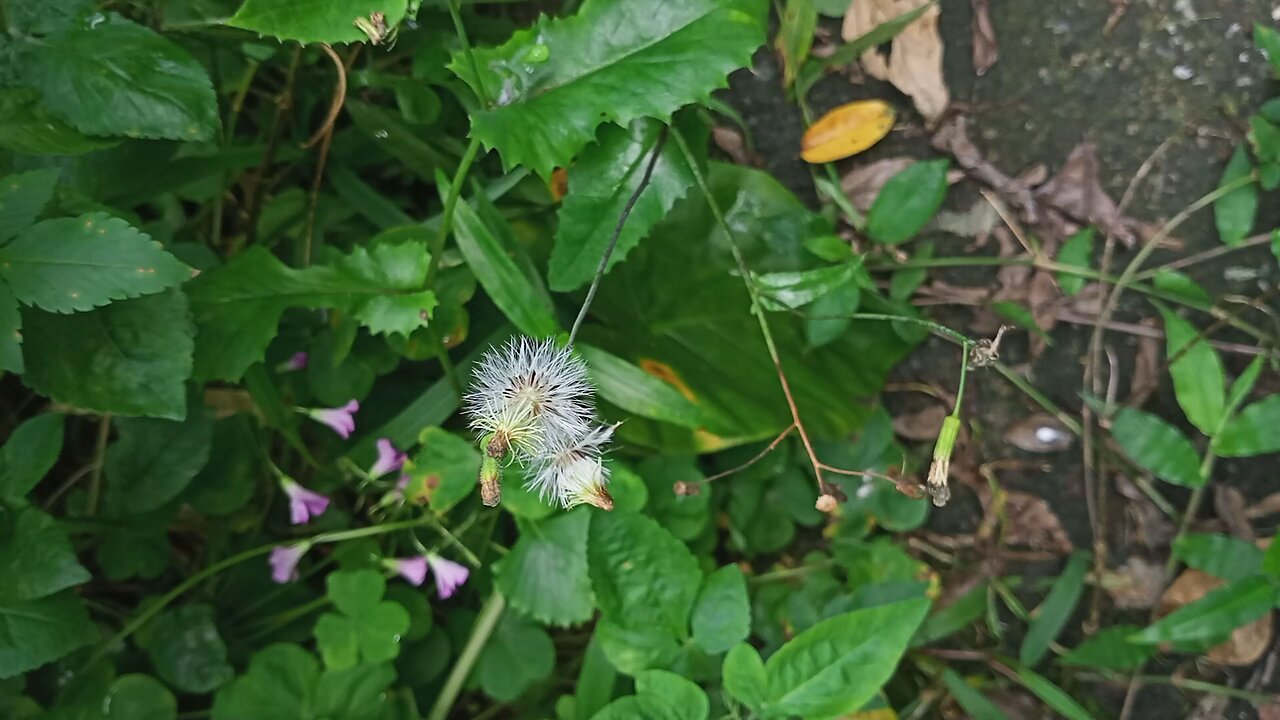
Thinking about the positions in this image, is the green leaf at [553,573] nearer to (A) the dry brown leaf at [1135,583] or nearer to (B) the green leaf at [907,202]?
(B) the green leaf at [907,202]

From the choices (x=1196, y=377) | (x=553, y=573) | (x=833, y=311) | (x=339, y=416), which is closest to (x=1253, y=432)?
(x=1196, y=377)

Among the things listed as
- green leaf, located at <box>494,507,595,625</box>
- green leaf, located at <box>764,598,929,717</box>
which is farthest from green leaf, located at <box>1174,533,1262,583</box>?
green leaf, located at <box>494,507,595,625</box>

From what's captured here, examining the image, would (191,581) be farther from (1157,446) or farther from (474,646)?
(1157,446)

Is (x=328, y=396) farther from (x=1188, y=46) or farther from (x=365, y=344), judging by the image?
(x=1188, y=46)

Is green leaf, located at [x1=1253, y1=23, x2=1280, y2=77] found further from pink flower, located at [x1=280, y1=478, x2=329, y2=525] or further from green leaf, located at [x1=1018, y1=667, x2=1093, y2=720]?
pink flower, located at [x1=280, y1=478, x2=329, y2=525]

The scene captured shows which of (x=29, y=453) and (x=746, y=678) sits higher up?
(x=29, y=453)

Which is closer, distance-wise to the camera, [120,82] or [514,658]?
[120,82]

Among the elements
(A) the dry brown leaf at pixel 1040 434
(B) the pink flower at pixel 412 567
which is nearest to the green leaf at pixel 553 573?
(B) the pink flower at pixel 412 567
